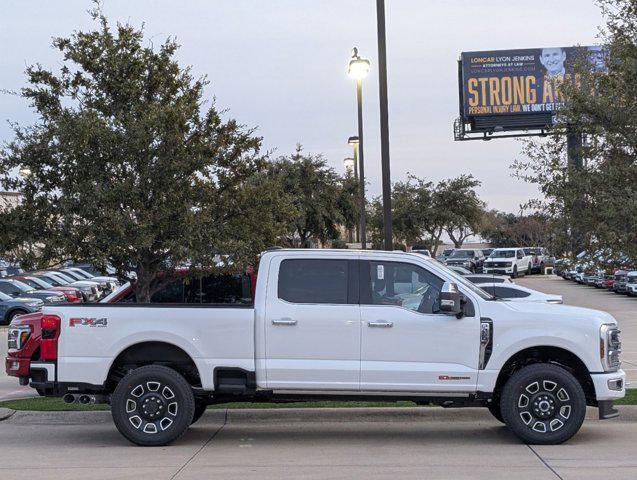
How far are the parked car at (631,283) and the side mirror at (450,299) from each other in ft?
107

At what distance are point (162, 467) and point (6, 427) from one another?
3465 millimetres

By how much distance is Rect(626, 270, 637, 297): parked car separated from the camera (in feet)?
131

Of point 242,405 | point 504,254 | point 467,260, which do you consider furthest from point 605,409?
point 504,254

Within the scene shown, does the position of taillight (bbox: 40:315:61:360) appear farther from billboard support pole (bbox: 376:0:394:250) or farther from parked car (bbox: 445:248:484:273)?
parked car (bbox: 445:248:484:273)

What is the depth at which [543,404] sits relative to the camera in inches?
389

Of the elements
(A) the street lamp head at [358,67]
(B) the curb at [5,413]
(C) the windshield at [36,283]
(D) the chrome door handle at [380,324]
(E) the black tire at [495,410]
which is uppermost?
(A) the street lamp head at [358,67]

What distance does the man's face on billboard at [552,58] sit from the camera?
55.3 meters

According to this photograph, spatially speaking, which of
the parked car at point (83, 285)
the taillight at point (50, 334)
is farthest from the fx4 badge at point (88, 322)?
the parked car at point (83, 285)

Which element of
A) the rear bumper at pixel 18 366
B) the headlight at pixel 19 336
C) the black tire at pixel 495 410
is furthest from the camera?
the headlight at pixel 19 336

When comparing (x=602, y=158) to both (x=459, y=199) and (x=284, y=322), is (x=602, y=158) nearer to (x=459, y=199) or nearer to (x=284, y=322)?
(x=284, y=322)

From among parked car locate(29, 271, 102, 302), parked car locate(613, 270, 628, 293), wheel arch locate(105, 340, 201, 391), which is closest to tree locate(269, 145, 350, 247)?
parked car locate(29, 271, 102, 302)

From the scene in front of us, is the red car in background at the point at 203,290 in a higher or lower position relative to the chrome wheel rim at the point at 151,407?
higher

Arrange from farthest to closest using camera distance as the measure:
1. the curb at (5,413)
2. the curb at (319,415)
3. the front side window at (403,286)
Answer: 1. the curb at (5,413)
2. the curb at (319,415)
3. the front side window at (403,286)

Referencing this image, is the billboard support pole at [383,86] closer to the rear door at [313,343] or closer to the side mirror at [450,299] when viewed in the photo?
the rear door at [313,343]
